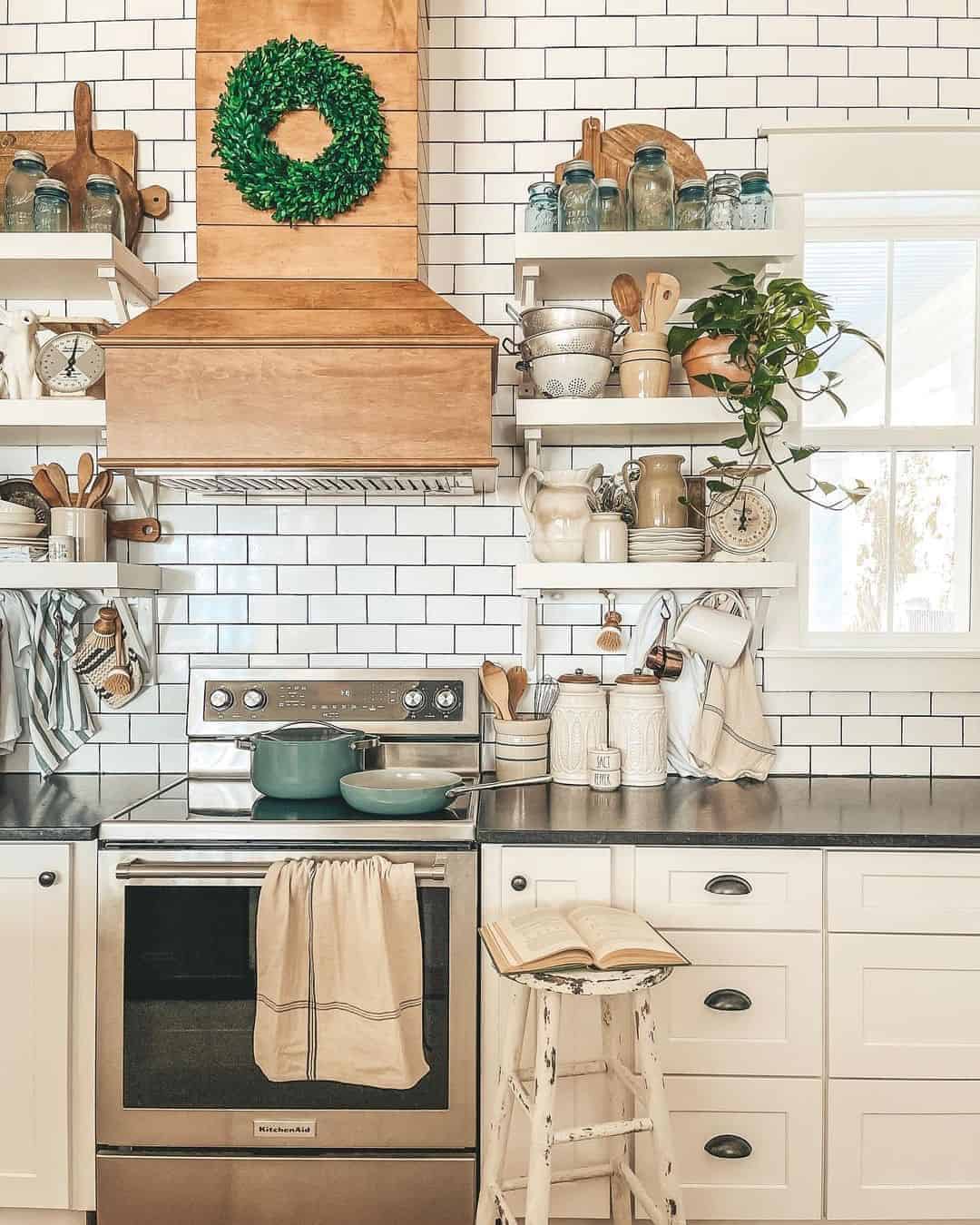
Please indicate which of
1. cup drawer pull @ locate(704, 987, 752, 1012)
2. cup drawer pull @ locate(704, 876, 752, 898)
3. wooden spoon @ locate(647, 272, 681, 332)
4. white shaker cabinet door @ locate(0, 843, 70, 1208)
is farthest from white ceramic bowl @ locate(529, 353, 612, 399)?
white shaker cabinet door @ locate(0, 843, 70, 1208)

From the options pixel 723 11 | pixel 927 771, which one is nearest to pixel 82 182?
pixel 723 11

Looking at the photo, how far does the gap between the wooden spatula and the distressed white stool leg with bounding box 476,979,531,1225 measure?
209 cm

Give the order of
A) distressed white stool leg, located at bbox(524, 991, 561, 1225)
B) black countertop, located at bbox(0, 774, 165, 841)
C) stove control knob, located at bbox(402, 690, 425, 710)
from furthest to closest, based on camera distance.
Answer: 1. stove control knob, located at bbox(402, 690, 425, 710)
2. black countertop, located at bbox(0, 774, 165, 841)
3. distressed white stool leg, located at bbox(524, 991, 561, 1225)

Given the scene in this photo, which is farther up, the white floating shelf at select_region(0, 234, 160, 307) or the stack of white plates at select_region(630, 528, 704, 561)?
the white floating shelf at select_region(0, 234, 160, 307)

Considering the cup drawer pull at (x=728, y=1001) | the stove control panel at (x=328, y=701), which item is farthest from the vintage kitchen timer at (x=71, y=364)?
the cup drawer pull at (x=728, y=1001)

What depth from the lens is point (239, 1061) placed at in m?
2.15

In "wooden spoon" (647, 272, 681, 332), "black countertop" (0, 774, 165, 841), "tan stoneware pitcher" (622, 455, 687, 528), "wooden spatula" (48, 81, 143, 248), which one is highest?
"wooden spatula" (48, 81, 143, 248)

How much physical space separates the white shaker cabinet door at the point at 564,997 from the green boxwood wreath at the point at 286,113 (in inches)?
58.7

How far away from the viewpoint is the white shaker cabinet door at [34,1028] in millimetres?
2186

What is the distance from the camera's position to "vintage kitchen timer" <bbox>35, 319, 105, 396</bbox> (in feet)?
8.45

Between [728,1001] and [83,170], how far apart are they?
2.51m

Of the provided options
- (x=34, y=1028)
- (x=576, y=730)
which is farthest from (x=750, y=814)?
(x=34, y=1028)

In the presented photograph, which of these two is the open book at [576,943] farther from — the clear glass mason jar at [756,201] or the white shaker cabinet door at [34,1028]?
the clear glass mason jar at [756,201]

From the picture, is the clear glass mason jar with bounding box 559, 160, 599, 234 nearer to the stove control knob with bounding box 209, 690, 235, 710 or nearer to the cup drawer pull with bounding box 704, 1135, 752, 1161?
the stove control knob with bounding box 209, 690, 235, 710
